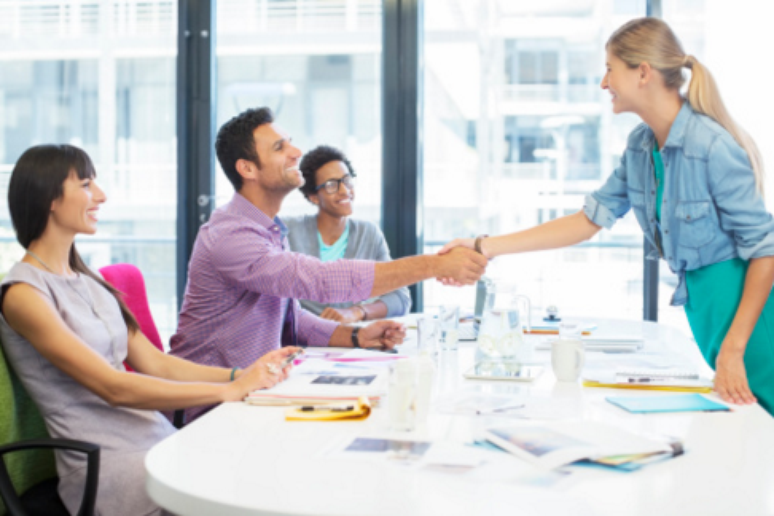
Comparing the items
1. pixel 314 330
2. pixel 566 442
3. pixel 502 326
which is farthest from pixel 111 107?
pixel 566 442

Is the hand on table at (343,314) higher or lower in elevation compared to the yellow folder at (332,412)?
lower

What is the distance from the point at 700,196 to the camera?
190 centimetres

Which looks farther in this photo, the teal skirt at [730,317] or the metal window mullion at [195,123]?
the metal window mullion at [195,123]

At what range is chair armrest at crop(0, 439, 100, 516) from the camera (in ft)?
4.76

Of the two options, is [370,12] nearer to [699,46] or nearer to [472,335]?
[699,46]

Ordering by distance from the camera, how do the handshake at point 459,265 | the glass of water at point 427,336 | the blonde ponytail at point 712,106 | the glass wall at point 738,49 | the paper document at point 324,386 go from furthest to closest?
1. the glass wall at point 738,49
2. the handshake at point 459,265
3. the glass of water at point 427,336
4. the blonde ponytail at point 712,106
5. the paper document at point 324,386

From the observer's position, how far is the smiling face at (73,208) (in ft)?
5.83

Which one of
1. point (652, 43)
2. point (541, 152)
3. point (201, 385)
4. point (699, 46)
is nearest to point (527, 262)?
point (541, 152)

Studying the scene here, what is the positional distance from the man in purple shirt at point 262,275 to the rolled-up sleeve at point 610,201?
346mm

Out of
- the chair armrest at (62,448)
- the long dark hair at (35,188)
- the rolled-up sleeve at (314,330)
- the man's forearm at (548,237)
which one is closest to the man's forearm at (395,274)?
the rolled-up sleeve at (314,330)

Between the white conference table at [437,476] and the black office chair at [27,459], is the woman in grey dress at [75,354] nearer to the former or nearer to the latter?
the black office chair at [27,459]

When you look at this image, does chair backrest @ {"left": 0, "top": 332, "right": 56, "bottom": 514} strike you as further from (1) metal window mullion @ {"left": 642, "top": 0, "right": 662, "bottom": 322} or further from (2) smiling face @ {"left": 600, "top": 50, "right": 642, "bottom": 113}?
(1) metal window mullion @ {"left": 642, "top": 0, "right": 662, "bottom": 322}

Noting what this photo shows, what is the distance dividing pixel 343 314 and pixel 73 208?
1.25 m

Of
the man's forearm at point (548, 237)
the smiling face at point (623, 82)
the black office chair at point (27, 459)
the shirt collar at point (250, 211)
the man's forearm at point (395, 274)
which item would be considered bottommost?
the black office chair at point (27, 459)
